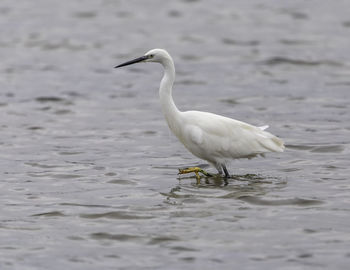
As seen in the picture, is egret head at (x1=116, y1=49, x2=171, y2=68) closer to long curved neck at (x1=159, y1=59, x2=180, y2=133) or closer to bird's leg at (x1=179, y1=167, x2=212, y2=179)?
long curved neck at (x1=159, y1=59, x2=180, y2=133)

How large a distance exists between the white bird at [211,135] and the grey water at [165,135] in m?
0.38

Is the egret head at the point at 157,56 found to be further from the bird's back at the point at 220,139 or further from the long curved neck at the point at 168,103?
the bird's back at the point at 220,139

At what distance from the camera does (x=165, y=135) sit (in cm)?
1327

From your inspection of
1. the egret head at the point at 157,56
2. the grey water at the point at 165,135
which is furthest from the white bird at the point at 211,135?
the grey water at the point at 165,135

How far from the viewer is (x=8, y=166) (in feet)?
37.1

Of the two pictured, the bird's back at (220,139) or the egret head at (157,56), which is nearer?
the bird's back at (220,139)

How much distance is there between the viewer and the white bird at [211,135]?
33.2 feet

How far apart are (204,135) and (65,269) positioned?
10.9 feet

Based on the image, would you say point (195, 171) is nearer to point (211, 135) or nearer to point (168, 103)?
point (211, 135)

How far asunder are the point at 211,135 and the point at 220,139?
13cm

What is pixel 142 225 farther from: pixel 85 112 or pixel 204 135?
pixel 85 112

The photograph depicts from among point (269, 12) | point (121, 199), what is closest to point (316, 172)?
point (121, 199)

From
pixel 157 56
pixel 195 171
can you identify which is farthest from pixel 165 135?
pixel 195 171

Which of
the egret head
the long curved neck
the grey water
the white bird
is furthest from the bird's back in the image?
the egret head
